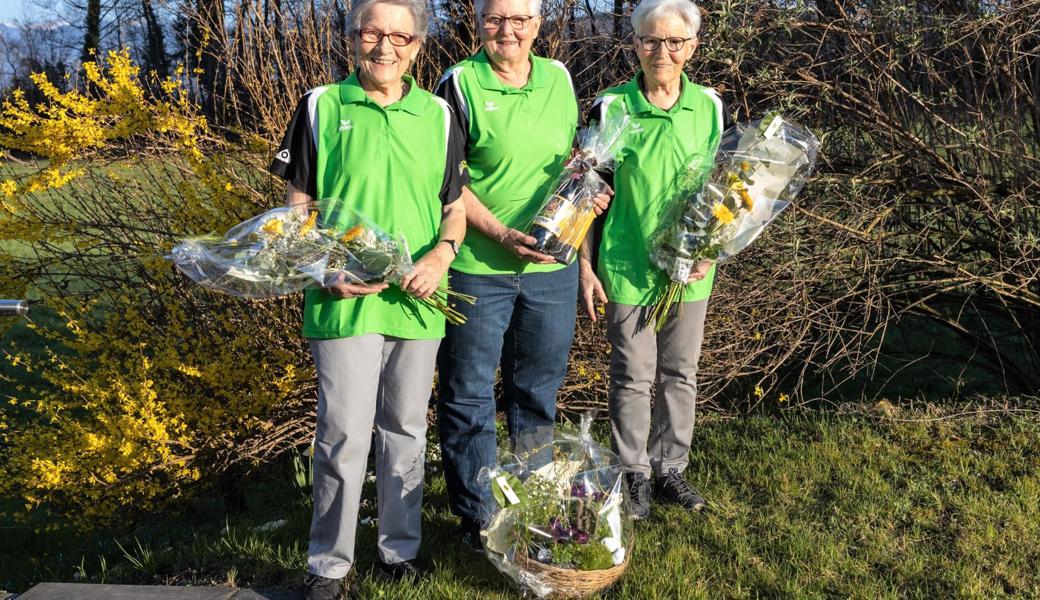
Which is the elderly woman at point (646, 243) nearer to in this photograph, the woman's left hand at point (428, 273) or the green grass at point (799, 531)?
the green grass at point (799, 531)

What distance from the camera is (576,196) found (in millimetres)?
3232

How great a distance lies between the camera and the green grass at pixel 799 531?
331 cm

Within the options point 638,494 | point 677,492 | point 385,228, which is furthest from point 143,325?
point 677,492

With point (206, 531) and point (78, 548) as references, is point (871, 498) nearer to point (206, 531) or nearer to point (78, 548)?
point (206, 531)

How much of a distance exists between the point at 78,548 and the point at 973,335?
5.22 meters

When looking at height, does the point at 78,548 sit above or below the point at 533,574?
below

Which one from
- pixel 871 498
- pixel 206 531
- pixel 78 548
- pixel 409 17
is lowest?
pixel 78 548

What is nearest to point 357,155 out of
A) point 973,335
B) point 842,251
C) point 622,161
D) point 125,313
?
point 622,161

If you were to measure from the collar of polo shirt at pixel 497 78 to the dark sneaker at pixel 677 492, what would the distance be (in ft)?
5.35

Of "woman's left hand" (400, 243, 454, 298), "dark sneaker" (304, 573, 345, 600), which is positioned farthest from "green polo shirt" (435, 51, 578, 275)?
"dark sneaker" (304, 573, 345, 600)

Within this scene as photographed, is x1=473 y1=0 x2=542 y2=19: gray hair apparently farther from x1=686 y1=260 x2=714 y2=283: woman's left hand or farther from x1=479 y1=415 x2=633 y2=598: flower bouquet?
x1=479 y1=415 x2=633 y2=598: flower bouquet

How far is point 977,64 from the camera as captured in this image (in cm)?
500

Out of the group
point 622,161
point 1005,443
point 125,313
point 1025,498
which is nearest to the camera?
Result: point 622,161

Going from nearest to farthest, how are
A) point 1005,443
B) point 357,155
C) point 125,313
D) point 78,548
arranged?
point 357,155 → point 1005,443 → point 125,313 → point 78,548
